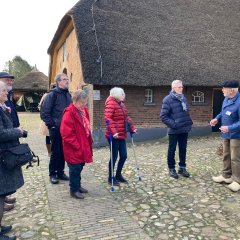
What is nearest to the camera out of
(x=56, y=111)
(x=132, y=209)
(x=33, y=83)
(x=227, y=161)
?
(x=132, y=209)

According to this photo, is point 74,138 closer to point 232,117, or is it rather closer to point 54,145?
point 54,145

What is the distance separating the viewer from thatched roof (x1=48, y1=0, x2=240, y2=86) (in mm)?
10594

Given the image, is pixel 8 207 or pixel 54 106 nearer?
pixel 8 207

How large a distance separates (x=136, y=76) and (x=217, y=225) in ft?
24.1

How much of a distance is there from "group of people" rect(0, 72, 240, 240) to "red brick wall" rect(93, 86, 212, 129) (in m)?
4.91

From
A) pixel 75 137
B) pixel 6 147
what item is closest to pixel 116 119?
pixel 75 137

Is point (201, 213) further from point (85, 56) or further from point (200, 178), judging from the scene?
point (85, 56)

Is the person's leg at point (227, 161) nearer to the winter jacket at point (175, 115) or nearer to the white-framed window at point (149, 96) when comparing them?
the winter jacket at point (175, 115)

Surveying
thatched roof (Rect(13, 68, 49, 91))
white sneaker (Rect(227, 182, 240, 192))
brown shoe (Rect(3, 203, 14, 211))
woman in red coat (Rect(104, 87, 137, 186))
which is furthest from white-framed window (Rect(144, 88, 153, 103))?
thatched roof (Rect(13, 68, 49, 91))

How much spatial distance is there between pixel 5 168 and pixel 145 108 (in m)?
8.40

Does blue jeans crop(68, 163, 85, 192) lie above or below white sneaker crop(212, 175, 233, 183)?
above

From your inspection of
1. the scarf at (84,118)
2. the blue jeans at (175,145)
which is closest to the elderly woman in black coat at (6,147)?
the scarf at (84,118)

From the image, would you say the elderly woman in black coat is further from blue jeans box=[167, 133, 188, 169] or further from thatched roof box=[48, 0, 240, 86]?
thatched roof box=[48, 0, 240, 86]

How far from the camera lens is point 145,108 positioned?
11.5 m
